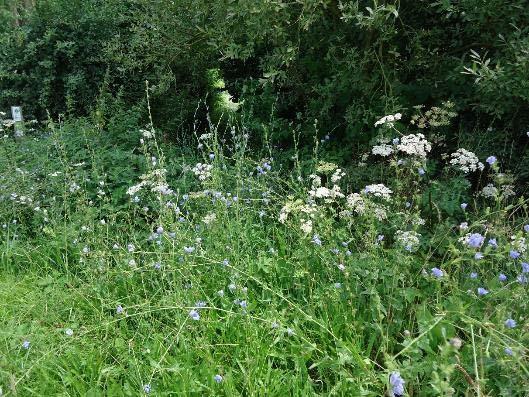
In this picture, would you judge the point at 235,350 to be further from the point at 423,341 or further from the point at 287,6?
the point at 287,6

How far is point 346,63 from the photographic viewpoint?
3957mm

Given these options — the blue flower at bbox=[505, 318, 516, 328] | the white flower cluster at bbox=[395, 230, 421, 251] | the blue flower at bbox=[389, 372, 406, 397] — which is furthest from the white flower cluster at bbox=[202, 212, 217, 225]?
the blue flower at bbox=[505, 318, 516, 328]

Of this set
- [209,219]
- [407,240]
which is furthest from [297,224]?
[407,240]

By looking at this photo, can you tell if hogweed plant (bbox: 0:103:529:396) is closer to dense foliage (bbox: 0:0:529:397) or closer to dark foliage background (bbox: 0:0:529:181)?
dense foliage (bbox: 0:0:529:397)

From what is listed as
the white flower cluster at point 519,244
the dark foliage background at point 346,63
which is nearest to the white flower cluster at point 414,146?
the dark foliage background at point 346,63

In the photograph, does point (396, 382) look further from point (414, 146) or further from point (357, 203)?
point (414, 146)

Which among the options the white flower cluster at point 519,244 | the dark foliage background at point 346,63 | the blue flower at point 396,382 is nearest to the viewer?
the blue flower at point 396,382

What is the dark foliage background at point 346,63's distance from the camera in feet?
10.7

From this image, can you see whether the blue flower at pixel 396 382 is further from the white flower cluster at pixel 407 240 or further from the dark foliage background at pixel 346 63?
the dark foliage background at pixel 346 63

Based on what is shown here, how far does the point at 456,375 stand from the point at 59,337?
172cm

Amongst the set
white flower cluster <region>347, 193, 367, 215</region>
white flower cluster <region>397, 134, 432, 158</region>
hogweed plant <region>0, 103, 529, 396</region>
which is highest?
white flower cluster <region>397, 134, 432, 158</region>

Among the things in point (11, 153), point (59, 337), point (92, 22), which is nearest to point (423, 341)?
point (59, 337)

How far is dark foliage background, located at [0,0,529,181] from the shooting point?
3248 mm

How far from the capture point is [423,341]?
1788 mm
